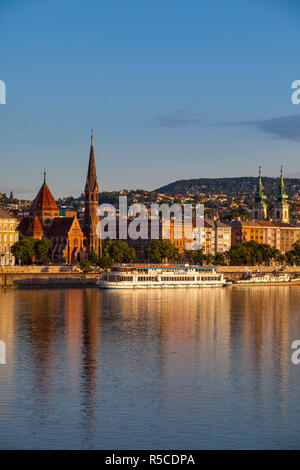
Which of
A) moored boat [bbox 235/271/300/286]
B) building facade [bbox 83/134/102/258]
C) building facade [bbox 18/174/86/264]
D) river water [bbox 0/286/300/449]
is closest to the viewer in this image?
river water [bbox 0/286/300/449]

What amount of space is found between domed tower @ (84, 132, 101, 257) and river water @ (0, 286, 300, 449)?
48.6 m

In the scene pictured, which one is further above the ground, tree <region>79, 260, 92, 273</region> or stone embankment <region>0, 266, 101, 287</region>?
tree <region>79, 260, 92, 273</region>

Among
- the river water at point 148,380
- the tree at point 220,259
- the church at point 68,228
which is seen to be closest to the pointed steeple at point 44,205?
the church at point 68,228

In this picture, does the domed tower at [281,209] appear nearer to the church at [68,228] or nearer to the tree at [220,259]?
the tree at [220,259]

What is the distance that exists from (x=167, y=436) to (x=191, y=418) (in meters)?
1.50

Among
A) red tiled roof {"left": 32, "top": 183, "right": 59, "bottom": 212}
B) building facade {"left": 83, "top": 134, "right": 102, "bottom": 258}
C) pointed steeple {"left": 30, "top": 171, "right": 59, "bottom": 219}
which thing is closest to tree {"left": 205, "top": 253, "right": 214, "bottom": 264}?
building facade {"left": 83, "top": 134, "right": 102, "bottom": 258}

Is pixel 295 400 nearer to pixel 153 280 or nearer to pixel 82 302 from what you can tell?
pixel 82 302

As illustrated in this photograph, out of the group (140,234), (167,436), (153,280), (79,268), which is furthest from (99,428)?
(140,234)

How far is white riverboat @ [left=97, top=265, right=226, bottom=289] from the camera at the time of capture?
240 feet

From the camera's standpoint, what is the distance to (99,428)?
22516mm

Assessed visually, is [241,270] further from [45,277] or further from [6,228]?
[45,277]

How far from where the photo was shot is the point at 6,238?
8719cm

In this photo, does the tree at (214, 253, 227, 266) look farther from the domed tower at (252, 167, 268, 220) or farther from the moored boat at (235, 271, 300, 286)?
the domed tower at (252, 167, 268, 220)

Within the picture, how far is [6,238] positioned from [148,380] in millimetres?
60787
